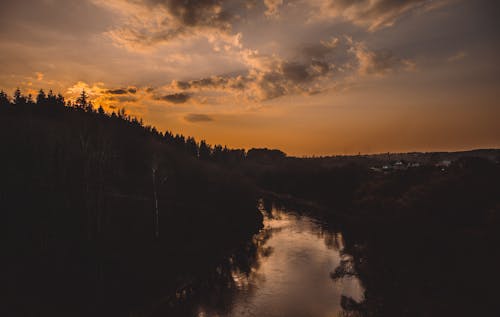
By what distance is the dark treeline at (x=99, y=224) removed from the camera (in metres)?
28.6

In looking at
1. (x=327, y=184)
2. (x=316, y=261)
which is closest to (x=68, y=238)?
(x=316, y=261)

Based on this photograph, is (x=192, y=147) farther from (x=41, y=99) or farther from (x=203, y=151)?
(x=41, y=99)

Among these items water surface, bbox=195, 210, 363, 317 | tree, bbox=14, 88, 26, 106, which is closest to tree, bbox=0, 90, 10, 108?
tree, bbox=14, 88, 26, 106

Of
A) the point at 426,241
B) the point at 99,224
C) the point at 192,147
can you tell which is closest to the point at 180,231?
the point at 99,224

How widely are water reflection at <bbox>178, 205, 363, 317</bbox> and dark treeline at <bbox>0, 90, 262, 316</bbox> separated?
461cm

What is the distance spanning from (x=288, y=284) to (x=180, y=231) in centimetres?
2144

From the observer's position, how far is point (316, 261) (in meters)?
44.1

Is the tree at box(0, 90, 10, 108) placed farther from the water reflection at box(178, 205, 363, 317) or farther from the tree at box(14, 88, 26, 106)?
the water reflection at box(178, 205, 363, 317)

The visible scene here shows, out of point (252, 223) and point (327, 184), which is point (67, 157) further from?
point (327, 184)

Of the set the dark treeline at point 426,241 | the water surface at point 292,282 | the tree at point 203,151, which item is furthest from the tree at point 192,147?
the water surface at point 292,282

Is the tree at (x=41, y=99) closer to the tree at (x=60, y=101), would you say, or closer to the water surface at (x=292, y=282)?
the tree at (x=60, y=101)

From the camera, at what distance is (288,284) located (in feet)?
116

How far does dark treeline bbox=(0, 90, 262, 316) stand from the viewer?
28578mm

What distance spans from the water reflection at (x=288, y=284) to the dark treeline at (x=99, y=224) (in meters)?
4.61
